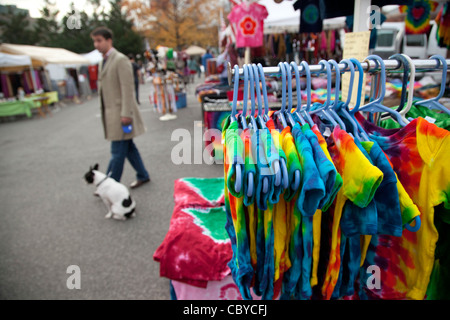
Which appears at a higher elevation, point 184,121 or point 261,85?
point 261,85

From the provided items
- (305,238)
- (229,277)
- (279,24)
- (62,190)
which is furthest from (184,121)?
(305,238)

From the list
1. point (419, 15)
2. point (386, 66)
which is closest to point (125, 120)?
point (386, 66)

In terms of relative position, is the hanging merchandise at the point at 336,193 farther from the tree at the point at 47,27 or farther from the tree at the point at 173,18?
the tree at the point at 47,27

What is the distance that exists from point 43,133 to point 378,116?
816 cm

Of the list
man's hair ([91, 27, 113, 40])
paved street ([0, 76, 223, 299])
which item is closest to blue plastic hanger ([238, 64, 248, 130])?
paved street ([0, 76, 223, 299])

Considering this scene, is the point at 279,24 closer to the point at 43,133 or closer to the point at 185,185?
the point at 185,185

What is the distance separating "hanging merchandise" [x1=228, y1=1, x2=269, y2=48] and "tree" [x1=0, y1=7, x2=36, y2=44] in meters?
22.3

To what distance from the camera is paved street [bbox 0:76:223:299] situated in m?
2.12

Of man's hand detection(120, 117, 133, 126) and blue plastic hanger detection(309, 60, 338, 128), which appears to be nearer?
blue plastic hanger detection(309, 60, 338, 128)

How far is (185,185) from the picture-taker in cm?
216

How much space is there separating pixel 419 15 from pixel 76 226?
5.11 meters

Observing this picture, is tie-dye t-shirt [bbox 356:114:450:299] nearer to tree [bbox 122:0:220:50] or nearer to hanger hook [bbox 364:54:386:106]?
hanger hook [bbox 364:54:386:106]

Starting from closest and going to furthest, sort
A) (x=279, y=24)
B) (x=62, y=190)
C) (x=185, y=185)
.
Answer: (x=185, y=185) → (x=62, y=190) → (x=279, y=24)

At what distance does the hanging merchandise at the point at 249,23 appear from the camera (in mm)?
3916
